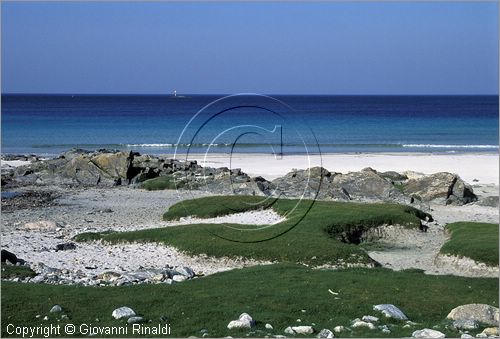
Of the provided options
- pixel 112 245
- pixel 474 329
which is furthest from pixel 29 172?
pixel 474 329

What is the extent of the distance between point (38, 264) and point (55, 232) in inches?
369

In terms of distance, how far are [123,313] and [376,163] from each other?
209 feet

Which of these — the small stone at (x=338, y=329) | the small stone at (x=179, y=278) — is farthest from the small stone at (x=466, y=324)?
the small stone at (x=179, y=278)

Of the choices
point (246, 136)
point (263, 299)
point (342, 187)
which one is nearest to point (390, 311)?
point (263, 299)

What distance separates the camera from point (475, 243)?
32.3 meters

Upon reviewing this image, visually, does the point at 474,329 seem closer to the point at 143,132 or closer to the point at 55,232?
the point at 55,232

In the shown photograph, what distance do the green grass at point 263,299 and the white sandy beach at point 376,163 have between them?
134 ft

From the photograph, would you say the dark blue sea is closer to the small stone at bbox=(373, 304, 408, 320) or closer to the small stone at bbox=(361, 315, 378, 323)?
the small stone at bbox=(373, 304, 408, 320)

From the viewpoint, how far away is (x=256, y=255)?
31.4 m

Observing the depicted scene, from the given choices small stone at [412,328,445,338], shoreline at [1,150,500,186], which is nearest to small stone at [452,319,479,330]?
small stone at [412,328,445,338]

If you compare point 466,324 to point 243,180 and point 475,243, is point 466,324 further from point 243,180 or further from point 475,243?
point 243,180

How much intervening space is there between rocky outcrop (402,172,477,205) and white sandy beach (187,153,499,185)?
42.2ft

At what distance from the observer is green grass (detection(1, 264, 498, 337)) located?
64.0 feet

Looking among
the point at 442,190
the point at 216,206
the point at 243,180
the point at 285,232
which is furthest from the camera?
the point at 243,180
